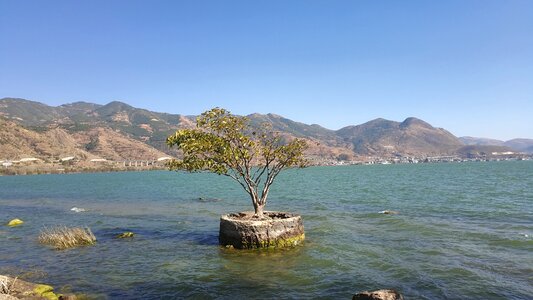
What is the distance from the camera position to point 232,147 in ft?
85.8

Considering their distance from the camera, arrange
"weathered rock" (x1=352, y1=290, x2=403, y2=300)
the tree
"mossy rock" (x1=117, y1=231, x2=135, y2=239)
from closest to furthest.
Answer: "weathered rock" (x1=352, y1=290, x2=403, y2=300)
the tree
"mossy rock" (x1=117, y1=231, x2=135, y2=239)

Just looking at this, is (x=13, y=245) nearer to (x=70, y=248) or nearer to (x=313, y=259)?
(x=70, y=248)

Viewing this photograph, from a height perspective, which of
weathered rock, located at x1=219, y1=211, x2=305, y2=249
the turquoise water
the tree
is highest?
the tree

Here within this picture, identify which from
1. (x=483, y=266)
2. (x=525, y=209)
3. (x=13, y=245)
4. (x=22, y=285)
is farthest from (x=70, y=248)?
(x=525, y=209)

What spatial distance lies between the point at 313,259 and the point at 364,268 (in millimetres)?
2974

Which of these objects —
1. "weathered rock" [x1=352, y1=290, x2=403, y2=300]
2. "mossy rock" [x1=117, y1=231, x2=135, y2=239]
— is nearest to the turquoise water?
"mossy rock" [x1=117, y1=231, x2=135, y2=239]

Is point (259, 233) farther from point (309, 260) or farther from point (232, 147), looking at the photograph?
point (232, 147)

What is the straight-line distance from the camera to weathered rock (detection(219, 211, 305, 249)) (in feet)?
75.3

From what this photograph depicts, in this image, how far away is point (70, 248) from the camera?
2541 cm

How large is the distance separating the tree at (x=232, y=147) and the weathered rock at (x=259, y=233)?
8.32ft

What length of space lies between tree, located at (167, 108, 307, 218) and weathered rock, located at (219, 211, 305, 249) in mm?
2537

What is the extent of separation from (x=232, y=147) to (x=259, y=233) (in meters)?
6.41

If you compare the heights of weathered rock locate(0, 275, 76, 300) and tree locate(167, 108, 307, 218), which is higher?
tree locate(167, 108, 307, 218)

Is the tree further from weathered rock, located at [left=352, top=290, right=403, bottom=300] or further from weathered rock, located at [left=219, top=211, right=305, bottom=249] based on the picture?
weathered rock, located at [left=352, top=290, right=403, bottom=300]
